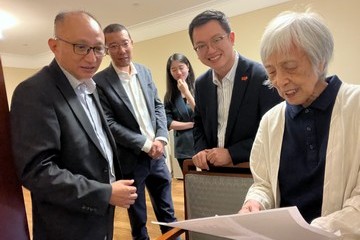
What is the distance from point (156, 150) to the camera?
2012mm

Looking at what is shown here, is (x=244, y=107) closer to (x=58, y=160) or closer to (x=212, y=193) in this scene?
(x=212, y=193)

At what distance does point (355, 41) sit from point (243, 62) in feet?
9.86

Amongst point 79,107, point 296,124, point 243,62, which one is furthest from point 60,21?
point 296,124

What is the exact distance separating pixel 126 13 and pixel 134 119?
3.66 meters

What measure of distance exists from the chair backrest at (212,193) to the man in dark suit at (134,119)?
58 cm

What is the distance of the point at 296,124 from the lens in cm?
98

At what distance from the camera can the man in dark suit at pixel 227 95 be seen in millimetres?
1432

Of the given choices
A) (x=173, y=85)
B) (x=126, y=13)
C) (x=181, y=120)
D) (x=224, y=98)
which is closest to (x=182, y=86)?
(x=173, y=85)

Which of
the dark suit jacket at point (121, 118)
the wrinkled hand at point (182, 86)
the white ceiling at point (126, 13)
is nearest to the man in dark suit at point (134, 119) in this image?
the dark suit jacket at point (121, 118)

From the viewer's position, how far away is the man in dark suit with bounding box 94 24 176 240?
6.45ft

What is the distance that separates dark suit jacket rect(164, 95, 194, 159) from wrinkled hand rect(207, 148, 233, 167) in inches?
53.7

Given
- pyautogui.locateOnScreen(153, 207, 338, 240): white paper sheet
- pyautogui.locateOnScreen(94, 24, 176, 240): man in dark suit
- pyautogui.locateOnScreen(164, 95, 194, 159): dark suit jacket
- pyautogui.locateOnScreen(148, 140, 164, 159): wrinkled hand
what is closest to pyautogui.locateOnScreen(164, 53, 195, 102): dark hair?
pyautogui.locateOnScreen(164, 95, 194, 159): dark suit jacket

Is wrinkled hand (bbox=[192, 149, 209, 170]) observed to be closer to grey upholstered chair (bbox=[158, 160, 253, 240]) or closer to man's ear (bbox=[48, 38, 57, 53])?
grey upholstered chair (bbox=[158, 160, 253, 240])

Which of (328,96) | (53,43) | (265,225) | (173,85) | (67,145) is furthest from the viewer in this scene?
(173,85)
